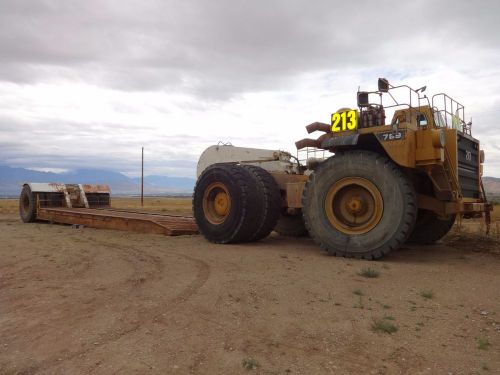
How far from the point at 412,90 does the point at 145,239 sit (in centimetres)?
566

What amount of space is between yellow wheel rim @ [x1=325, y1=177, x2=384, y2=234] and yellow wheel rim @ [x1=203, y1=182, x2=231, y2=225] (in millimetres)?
2167

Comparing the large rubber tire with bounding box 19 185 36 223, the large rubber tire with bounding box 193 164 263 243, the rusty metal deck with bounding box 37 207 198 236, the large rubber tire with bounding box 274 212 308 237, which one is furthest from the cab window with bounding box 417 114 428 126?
the large rubber tire with bounding box 19 185 36 223

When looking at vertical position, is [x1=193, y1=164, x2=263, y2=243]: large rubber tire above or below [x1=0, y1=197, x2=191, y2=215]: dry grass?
above

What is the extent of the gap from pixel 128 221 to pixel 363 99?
6103 mm

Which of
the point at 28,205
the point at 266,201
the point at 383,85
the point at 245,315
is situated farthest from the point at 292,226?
the point at 28,205

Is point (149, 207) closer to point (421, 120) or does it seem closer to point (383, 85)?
point (383, 85)

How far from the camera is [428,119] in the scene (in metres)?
7.03

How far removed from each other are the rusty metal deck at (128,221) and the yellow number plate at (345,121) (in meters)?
4.07

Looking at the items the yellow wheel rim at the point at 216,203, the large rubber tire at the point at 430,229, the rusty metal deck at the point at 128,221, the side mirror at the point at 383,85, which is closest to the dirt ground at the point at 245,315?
the large rubber tire at the point at 430,229

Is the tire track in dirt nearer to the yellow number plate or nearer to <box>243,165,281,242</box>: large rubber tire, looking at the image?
<box>243,165,281,242</box>: large rubber tire

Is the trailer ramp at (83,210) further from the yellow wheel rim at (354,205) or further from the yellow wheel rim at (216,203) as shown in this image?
the yellow wheel rim at (354,205)

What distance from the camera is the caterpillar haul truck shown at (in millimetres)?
6574

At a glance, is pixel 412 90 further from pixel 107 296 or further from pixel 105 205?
pixel 105 205

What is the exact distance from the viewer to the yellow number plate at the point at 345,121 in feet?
24.0
